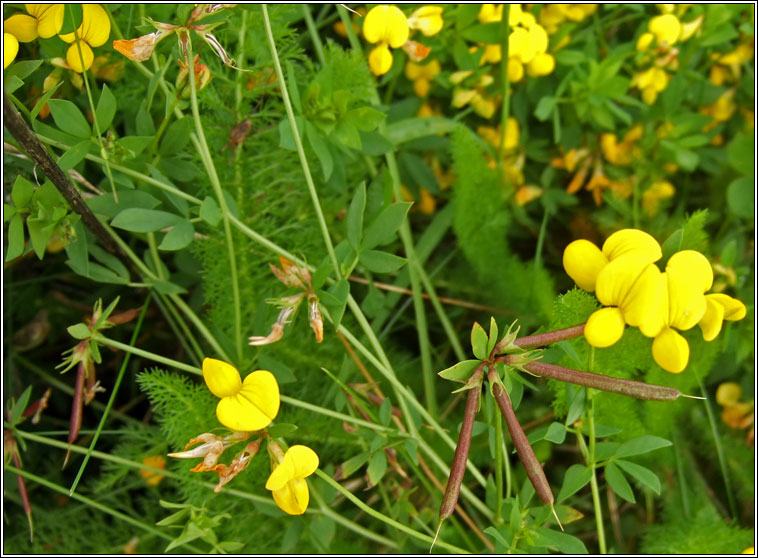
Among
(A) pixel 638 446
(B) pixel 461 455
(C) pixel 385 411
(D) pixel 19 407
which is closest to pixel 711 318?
(A) pixel 638 446

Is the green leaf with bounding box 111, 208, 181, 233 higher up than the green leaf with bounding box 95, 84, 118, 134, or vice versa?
the green leaf with bounding box 95, 84, 118, 134

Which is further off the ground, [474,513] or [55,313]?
[55,313]

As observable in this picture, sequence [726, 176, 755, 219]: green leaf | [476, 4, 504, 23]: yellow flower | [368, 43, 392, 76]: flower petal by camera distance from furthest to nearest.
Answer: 1. [726, 176, 755, 219]: green leaf
2. [476, 4, 504, 23]: yellow flower
3. [368, 43, 392, 76]: flower petal

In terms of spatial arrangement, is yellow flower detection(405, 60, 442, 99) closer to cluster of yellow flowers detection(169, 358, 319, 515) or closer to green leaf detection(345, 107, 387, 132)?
green leaf detection(345, 107, 387, 132)

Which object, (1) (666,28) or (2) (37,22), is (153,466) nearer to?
(2) (37,22)

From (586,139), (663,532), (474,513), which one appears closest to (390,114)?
(586,139)

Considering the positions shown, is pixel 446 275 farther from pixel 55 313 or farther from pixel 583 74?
pixel 55 313

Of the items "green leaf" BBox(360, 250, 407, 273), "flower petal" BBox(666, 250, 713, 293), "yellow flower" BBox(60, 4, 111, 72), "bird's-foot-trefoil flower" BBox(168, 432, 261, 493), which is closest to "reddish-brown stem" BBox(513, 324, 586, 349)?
"flower petal" BBox(666, 250, 713, 293)
